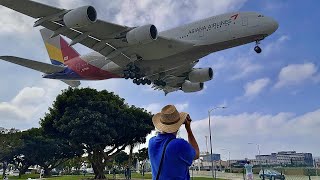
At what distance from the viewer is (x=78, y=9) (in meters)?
24.3

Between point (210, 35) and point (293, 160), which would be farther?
point (293, 160)

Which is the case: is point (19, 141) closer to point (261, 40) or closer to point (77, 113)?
point (77, 113)

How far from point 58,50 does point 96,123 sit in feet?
32.6

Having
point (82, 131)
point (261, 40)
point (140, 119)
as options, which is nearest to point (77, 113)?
point (82, 131)

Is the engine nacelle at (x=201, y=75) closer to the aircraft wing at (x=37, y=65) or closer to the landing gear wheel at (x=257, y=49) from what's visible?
the landing gear wheel at (x=257, y=49)

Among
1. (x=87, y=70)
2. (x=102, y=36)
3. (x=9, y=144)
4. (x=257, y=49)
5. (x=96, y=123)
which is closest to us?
(x=257, y=49)

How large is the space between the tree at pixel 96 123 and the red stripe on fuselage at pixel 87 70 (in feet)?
24.5

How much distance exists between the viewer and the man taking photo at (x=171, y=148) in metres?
3.19

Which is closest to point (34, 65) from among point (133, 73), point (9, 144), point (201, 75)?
point (133, 73)

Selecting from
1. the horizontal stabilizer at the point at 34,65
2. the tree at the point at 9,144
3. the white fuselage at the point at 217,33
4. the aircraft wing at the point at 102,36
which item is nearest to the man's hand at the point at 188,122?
the aircraft wing at the point at 102,36

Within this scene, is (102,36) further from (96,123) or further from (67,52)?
(96,123)

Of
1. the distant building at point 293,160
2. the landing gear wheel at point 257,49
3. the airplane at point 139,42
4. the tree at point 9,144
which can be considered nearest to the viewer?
the airplane at point 139,42

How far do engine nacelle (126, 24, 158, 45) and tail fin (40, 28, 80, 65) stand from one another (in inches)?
609

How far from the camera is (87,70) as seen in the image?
114 ft
